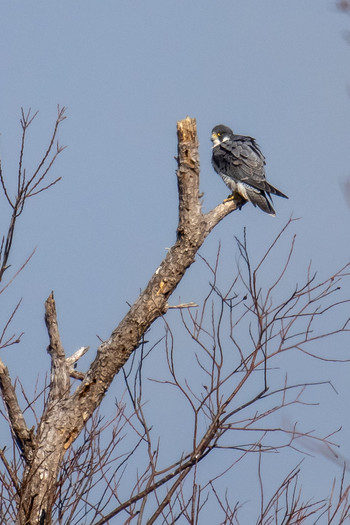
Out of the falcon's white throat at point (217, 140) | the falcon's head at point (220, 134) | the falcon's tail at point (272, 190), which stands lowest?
the falcon's tail at point (272, 190)

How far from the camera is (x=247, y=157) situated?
958 centimetres

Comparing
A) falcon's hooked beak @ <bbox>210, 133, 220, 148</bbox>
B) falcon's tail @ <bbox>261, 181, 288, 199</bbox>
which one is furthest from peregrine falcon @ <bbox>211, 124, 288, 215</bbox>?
falcon's hooked beak @ <bbox>210, 133, 220, 148</bbox>

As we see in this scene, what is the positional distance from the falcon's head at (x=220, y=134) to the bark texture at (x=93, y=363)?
441 cm

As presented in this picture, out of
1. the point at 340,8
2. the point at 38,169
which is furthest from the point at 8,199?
the point at 340,8

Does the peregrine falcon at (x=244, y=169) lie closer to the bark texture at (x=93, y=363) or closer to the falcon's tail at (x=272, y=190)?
the falcon's tail at (x=272, y=190)

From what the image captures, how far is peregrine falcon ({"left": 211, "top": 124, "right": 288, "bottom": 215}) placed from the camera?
29.9ft

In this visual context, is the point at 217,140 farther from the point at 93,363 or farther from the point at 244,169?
the point at 93,363

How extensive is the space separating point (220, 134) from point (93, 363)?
5.52 meters

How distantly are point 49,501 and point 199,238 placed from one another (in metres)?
2.09

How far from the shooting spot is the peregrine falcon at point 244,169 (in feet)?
29.9

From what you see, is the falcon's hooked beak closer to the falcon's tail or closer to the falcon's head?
the falcon's head

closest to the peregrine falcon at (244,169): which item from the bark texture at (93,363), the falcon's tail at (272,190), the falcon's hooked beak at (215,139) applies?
the falcon's tail at (272,190)

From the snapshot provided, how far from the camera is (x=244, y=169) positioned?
30.7ft

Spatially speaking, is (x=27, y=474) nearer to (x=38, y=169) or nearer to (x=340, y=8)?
(x=38, y=169)
